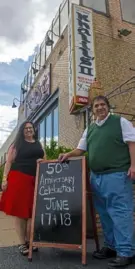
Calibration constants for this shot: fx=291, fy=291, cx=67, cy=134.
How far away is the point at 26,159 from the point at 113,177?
1180mm

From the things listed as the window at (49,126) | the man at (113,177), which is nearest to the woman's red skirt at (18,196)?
the man at (113,177)

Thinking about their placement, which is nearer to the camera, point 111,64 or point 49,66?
point 111,64

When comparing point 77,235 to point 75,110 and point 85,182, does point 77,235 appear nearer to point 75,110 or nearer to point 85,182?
point 85,182

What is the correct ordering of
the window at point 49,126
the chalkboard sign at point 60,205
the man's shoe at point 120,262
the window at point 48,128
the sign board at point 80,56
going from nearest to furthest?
the man's shoe at point 120,262 < the chalkboard sign at point 60,205 < the sign board at point 80,56 < the window at point 49,126 < the window at point 48,128

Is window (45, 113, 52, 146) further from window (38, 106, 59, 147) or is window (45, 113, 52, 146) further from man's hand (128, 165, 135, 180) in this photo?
man's hand (128, 165, 135, 180)

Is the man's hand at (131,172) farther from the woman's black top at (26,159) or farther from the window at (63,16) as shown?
the window at (63,16)

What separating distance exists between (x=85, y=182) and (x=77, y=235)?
58cm

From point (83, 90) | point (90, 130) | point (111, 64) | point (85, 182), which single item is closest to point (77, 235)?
point (85, 182)

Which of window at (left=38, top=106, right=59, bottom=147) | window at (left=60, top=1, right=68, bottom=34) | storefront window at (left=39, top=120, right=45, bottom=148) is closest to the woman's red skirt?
window at (left=38, top=106, right=59, bottom=147)

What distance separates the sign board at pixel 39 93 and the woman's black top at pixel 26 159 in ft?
28.0

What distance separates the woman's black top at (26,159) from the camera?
3.65 meters

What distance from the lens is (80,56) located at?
8.70 m

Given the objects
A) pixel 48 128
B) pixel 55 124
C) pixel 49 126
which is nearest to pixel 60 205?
pixel 55 124

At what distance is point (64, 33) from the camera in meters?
11.1
